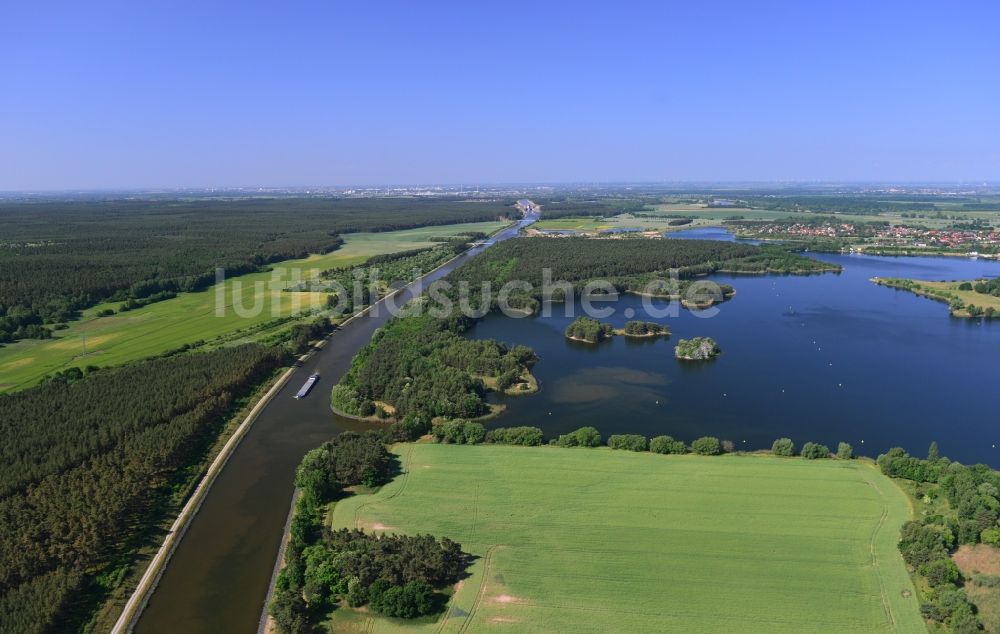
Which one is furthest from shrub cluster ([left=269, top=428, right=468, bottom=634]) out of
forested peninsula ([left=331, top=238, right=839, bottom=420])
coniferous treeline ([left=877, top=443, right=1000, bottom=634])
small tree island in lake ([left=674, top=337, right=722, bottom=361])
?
small tree island in lake ([left=674, top=337, right=722, bottom=361])

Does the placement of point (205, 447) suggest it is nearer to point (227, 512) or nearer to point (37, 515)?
point (227, 512)

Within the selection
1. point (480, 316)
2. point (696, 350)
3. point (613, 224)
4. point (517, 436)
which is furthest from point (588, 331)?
point (613, 224)

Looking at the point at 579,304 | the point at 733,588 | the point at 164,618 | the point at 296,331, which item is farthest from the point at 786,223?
the point at 164,618

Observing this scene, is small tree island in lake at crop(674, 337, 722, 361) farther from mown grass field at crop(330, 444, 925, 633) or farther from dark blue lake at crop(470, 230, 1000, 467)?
mown grass field at crop(330, 444, 925, 633)

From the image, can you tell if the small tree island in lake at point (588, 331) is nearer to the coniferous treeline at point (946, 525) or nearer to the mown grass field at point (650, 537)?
the mown grass field at point (650, 537)

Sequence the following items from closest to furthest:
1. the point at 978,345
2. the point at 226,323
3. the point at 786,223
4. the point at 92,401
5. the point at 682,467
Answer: the point at 682,467 < the point at 92,401 < the point at 978,345 < the point at 226,323 < the point at 786,223

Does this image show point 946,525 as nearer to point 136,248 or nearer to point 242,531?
point 242,531

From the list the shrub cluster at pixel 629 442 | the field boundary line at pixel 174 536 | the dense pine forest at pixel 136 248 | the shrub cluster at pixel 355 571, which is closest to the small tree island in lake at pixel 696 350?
the shrub cluster at pixel 629 442
